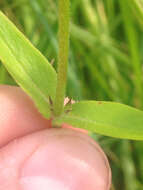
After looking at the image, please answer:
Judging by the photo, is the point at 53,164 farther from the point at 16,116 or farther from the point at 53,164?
the point at 16,116

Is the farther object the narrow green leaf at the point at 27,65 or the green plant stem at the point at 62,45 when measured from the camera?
the narrow green leaf at the point at 27,65

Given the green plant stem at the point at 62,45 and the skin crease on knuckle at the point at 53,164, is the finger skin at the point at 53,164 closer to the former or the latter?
the skin crease on knuckle at the point at 53,164

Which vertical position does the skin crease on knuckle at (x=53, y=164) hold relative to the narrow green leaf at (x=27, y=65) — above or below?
below

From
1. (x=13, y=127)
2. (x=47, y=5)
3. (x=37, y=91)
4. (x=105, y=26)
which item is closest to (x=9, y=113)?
(x=13, y=127)

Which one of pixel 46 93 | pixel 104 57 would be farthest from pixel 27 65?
pixel 104 57

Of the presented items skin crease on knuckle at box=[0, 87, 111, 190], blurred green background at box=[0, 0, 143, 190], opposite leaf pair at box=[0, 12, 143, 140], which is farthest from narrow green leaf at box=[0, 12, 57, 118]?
blurred green background at box=[0, 0, 143, 190]

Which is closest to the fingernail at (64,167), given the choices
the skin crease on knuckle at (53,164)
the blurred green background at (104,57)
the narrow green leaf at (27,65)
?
the skin crease on knuckle at (53,164)

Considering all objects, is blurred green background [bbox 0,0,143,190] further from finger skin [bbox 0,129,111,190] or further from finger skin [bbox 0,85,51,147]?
finger skin [bbox 0,129,111,190]

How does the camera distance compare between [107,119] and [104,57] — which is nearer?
[107,119]
